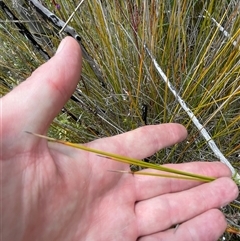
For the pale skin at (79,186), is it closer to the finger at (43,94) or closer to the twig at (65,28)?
the finger at (43,94)

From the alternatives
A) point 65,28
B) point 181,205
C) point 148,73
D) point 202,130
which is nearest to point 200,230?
point 181,205

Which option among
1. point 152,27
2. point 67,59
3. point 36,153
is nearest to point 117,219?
point 36,153

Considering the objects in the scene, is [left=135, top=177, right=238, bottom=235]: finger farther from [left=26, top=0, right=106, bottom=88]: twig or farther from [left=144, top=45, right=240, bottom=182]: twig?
[left=26, top=0, right=106, bottom=88]: twig

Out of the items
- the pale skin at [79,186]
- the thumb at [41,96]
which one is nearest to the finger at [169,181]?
the pale skin at [79,186]

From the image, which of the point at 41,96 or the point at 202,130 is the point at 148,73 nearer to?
the point at 202,130

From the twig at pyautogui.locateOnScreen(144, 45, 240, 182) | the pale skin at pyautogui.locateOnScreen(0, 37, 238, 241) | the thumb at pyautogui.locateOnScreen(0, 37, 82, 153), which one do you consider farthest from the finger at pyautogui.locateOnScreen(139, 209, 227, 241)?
the thumb at pyautogui.locateOnScreen(0, 37, 82, 153)

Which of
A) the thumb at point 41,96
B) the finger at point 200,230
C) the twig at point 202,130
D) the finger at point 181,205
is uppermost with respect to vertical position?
the thumb at point 41,96

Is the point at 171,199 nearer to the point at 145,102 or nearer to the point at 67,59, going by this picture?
the point at 145,102
